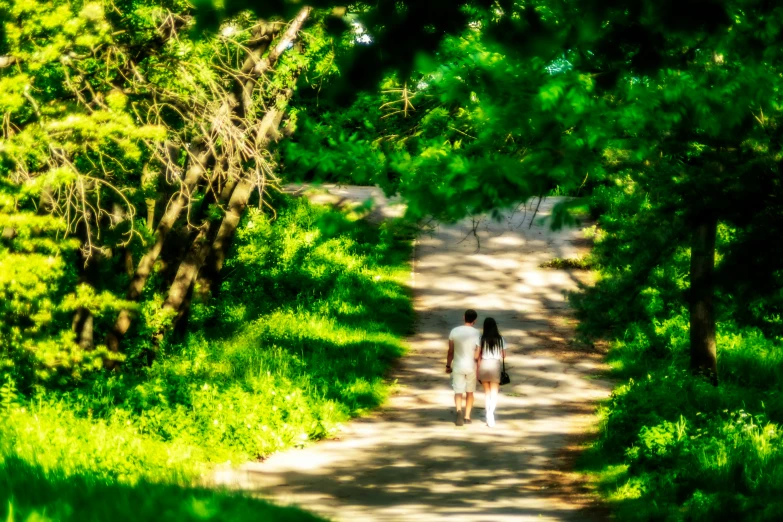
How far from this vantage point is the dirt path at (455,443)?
373 inches

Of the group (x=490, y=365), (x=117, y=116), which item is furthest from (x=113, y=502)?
(x=490, y=365)

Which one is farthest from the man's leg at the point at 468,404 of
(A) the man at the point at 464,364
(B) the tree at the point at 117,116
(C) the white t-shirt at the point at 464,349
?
(B) the tree at the point at 117,116

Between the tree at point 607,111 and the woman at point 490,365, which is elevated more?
the tree at point 607,111

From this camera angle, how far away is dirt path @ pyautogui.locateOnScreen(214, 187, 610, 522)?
948cm

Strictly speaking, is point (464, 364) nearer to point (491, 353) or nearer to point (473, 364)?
point (473, 364)

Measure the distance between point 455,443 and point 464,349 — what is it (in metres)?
1.34

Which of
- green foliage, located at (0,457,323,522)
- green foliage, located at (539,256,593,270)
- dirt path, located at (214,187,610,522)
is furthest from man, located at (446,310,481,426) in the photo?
green foliage, located at (539,256,593,270)

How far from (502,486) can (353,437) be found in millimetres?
2588

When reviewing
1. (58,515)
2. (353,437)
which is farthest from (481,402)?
(58,515)

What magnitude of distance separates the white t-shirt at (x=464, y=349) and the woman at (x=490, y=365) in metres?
0.10

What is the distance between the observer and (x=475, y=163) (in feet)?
21.8

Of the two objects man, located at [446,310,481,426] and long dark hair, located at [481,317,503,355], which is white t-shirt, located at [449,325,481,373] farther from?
long dark hair, located at [481,317,503,355]

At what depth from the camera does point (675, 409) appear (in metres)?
11.3

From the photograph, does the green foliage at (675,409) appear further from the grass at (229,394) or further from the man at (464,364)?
the grass at (229,394)
